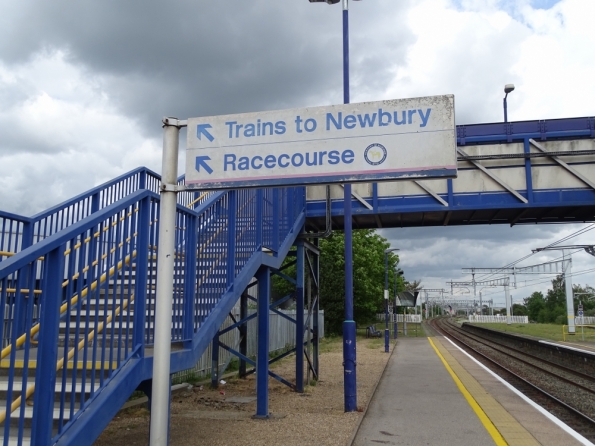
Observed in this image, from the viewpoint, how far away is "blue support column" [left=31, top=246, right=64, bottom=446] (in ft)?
12.4

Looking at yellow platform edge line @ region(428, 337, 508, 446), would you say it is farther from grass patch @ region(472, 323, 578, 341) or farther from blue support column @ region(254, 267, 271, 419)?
grass patch @ region(472, 323, 578, 341)

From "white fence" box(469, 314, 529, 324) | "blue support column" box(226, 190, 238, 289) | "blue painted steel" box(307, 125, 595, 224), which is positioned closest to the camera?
"blue support column" box(226, 190, 238, 289)

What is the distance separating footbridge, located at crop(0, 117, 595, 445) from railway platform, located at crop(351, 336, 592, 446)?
2.18 metres

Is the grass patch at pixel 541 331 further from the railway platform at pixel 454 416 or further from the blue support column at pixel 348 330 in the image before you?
the blue support column at pixel 348 330

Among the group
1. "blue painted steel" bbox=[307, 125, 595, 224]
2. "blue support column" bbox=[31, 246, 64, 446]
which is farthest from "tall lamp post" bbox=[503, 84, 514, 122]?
"blue support column" bbox=[31, 246, 64, 446]

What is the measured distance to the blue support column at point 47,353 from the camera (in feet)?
12.4

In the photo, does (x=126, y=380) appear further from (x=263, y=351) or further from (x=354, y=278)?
(x=354, y=278)

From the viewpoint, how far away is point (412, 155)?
5.20 metres

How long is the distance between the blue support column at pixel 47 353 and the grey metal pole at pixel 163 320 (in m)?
1.25

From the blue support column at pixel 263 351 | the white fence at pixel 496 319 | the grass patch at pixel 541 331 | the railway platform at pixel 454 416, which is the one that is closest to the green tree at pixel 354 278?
the grass patch at pixel 541 331

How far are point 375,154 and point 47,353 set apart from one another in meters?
Result: 3.21

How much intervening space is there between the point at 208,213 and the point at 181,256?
0.97 metres

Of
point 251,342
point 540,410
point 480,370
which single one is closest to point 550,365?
point 480,370

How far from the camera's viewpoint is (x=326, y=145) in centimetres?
532
